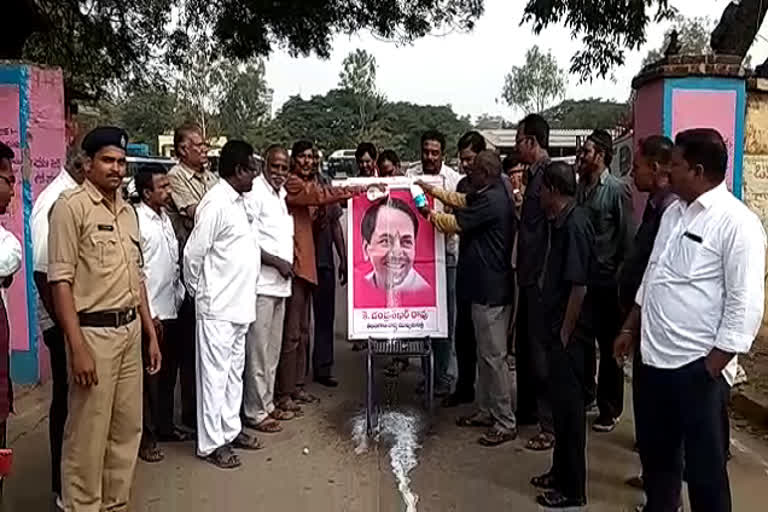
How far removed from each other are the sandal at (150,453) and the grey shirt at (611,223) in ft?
9.62

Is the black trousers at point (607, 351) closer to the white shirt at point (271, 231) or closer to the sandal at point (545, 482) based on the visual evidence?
the sandal at point (545, 482)

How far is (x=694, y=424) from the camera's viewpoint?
11.7 ft

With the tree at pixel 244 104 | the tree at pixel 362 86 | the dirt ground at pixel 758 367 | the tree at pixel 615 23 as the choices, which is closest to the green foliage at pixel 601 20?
the tree at pixel 615 23

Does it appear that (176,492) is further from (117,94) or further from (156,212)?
(117,94)

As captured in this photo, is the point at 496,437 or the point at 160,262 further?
the point at 496,437

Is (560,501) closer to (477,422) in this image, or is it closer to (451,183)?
(477,422)

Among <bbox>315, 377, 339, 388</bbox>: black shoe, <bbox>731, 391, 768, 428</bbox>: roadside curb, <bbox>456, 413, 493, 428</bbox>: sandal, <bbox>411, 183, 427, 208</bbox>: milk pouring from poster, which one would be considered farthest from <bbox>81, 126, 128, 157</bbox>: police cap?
<bbox>731, 391, 768, 428</bbox>: roadside curb

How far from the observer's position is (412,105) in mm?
65188

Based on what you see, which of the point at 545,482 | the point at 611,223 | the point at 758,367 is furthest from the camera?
the point at 758,367

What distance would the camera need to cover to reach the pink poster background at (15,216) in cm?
648

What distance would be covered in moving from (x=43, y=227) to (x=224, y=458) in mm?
1702

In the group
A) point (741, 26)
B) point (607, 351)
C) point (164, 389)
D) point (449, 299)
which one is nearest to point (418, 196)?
point (449, 299)

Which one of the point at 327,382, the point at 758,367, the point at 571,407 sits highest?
the point at 571,407

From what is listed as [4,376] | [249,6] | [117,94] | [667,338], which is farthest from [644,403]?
[117,94]
